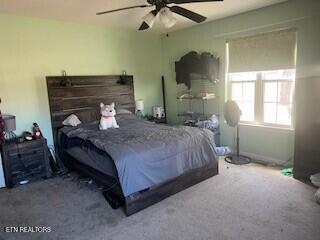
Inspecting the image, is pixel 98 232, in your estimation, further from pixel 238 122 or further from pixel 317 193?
pixel 238 122

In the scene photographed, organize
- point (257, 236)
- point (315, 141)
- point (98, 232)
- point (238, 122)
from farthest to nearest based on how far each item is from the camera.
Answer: point (238, 122)
point (315, 141)
point (98, 232)
point (257, 236)

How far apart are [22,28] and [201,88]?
3205 millimetres

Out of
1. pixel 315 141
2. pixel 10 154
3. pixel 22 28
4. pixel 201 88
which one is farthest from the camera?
pixel 201 88

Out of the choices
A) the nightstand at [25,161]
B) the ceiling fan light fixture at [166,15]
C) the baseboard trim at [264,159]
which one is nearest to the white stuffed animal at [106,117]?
the nightstand at [25,161]

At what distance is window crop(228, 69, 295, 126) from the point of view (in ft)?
12.1

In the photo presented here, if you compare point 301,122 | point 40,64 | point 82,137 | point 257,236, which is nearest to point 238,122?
point 301,122

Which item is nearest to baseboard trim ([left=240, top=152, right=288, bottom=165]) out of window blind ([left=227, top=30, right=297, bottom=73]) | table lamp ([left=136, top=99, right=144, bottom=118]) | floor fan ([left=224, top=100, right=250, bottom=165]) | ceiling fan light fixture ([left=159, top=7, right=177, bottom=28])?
floor fan ([left=224, top=100, right=250, bottom=165])

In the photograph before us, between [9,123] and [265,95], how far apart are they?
3.89 m

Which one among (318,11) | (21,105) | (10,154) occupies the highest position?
(318,11)

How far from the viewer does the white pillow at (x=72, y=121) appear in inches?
151

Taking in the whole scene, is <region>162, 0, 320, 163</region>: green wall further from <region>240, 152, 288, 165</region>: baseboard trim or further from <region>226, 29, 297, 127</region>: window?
<region>226, 29, 297, 127</region>: window

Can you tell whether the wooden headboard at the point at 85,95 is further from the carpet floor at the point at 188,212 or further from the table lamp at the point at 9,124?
the carpet floor at the point at 188,212

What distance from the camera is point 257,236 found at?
211 cm

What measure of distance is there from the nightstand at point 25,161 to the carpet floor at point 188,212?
0.53 ft
